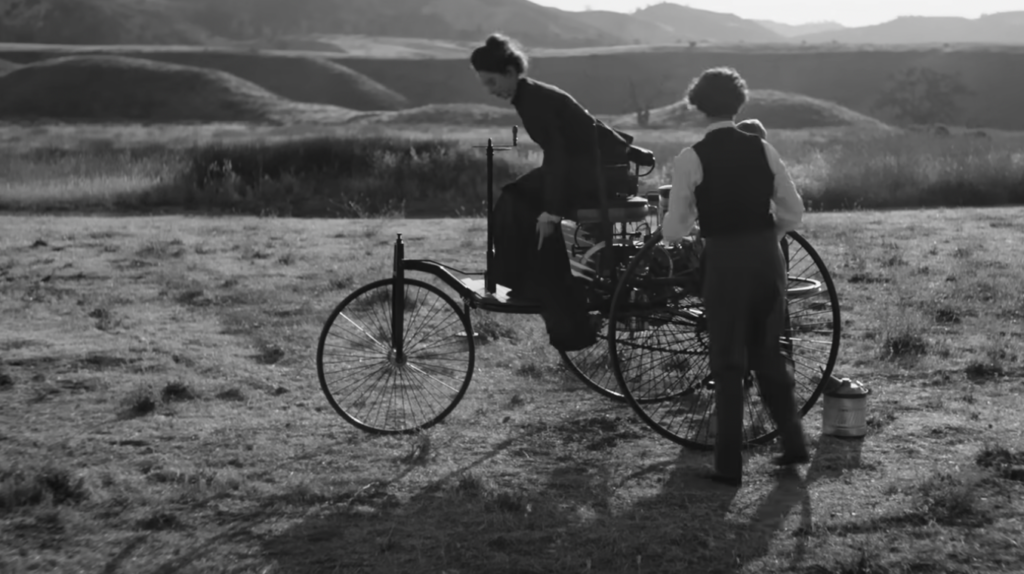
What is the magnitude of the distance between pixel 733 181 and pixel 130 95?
98166 millimetres

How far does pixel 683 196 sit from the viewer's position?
5309mm

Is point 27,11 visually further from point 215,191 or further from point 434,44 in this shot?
point 215,191

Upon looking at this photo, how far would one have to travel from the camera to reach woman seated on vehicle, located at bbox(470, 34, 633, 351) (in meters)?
5.91

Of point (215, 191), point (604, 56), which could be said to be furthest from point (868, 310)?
point (604, 56)

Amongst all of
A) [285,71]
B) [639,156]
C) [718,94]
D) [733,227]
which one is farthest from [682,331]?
[285,71]

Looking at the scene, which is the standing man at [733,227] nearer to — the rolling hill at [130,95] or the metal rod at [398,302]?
the metal rod at [398,302]

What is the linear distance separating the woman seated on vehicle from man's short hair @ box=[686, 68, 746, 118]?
28.1 inches

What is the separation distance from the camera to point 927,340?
348 inches

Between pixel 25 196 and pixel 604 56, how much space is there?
122m

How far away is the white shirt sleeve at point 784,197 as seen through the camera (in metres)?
5.34

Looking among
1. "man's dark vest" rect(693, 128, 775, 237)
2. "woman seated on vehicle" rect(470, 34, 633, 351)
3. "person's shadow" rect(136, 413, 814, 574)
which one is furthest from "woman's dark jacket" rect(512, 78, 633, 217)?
"person's shadow" rect(136, 413, 814, 574)

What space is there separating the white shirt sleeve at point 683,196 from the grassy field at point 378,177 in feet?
47.4

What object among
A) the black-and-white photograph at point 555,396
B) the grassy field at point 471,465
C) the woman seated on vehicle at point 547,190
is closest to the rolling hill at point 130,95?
the black-and-white photograph at point 555,396

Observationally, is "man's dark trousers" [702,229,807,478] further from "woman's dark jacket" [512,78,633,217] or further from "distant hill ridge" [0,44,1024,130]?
"distant hill ridge" [0,44,1024,130]
